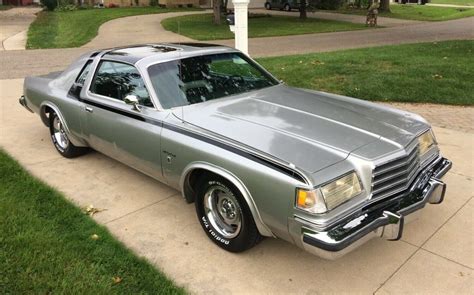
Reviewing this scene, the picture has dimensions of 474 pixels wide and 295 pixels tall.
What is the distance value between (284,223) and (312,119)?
3.42 feet

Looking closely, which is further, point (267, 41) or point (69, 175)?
point (267, 41)

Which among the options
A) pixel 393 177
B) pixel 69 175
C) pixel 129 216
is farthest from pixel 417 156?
pixel 69 175

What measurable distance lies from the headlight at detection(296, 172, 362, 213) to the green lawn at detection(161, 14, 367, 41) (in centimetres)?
1595

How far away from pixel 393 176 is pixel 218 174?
50.3 inches

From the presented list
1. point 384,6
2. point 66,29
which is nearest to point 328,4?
point 384,6

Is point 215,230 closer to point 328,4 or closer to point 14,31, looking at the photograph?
point 14,31

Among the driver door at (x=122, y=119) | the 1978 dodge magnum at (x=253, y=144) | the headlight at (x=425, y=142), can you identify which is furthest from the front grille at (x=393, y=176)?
the driver door at (x=122, y=119)

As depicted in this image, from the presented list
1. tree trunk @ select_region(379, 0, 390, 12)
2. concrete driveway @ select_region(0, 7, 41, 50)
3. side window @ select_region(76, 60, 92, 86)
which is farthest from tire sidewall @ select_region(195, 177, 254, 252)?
tree trunk @ select_region(379, 0, 390, 12)

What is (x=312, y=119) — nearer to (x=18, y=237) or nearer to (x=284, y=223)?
(x=284, y=223)

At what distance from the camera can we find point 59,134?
5.61m

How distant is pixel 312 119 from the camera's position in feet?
11.6

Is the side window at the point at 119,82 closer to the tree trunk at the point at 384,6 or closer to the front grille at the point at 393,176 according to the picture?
the front grille at the point at 393,176

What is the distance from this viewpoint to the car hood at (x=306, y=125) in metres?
3.01

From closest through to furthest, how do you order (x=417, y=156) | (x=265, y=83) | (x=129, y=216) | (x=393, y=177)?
(x=393, y=177)
(x=417, y=156)
(x=129, y=216)
(x=265, y=83)
